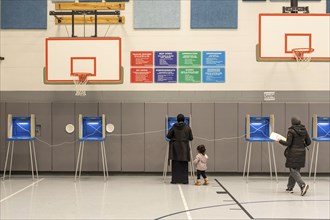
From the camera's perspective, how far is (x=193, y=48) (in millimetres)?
11422

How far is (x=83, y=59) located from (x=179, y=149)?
9.51ft

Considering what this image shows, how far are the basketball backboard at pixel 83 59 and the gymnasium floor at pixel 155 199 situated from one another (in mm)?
2341

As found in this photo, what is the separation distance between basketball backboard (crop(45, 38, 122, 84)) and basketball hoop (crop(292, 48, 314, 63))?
148 inches

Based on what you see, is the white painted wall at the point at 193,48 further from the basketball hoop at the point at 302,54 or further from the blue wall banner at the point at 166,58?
the basketball hoop at the point at 302,54

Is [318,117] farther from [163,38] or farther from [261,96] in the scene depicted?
[163,38]

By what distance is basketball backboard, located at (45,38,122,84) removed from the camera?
33.5 feet

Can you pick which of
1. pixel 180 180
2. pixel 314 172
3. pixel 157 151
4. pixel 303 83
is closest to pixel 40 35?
pixel 157 151

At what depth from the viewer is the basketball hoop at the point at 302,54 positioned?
9.59 metres

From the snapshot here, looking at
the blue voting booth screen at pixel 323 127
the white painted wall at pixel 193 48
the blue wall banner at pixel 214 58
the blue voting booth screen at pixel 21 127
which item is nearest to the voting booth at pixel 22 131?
the blue voting booth screen at pixel 21 127

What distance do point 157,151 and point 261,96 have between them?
9.41ft

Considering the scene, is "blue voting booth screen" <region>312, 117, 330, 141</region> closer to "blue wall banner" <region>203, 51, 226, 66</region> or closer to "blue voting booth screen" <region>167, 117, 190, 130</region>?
"blue wall banner" <region>203, 51, 226, 66</region>

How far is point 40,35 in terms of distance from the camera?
37.8ft

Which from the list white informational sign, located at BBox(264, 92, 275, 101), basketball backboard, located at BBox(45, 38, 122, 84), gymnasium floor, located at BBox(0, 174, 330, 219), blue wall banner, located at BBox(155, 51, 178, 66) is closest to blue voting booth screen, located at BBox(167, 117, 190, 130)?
gymnasium floor, located at BBox(0, 174, 330, 219)

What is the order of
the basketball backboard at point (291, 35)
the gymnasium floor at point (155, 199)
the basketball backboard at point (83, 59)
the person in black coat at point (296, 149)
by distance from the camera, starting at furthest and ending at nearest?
the basketball backboard at point (83, 59) < the basketball backboard at point (291, 35) < the person in black coat at point (296, 149) < the gymnasium floor at point (155, 199)
